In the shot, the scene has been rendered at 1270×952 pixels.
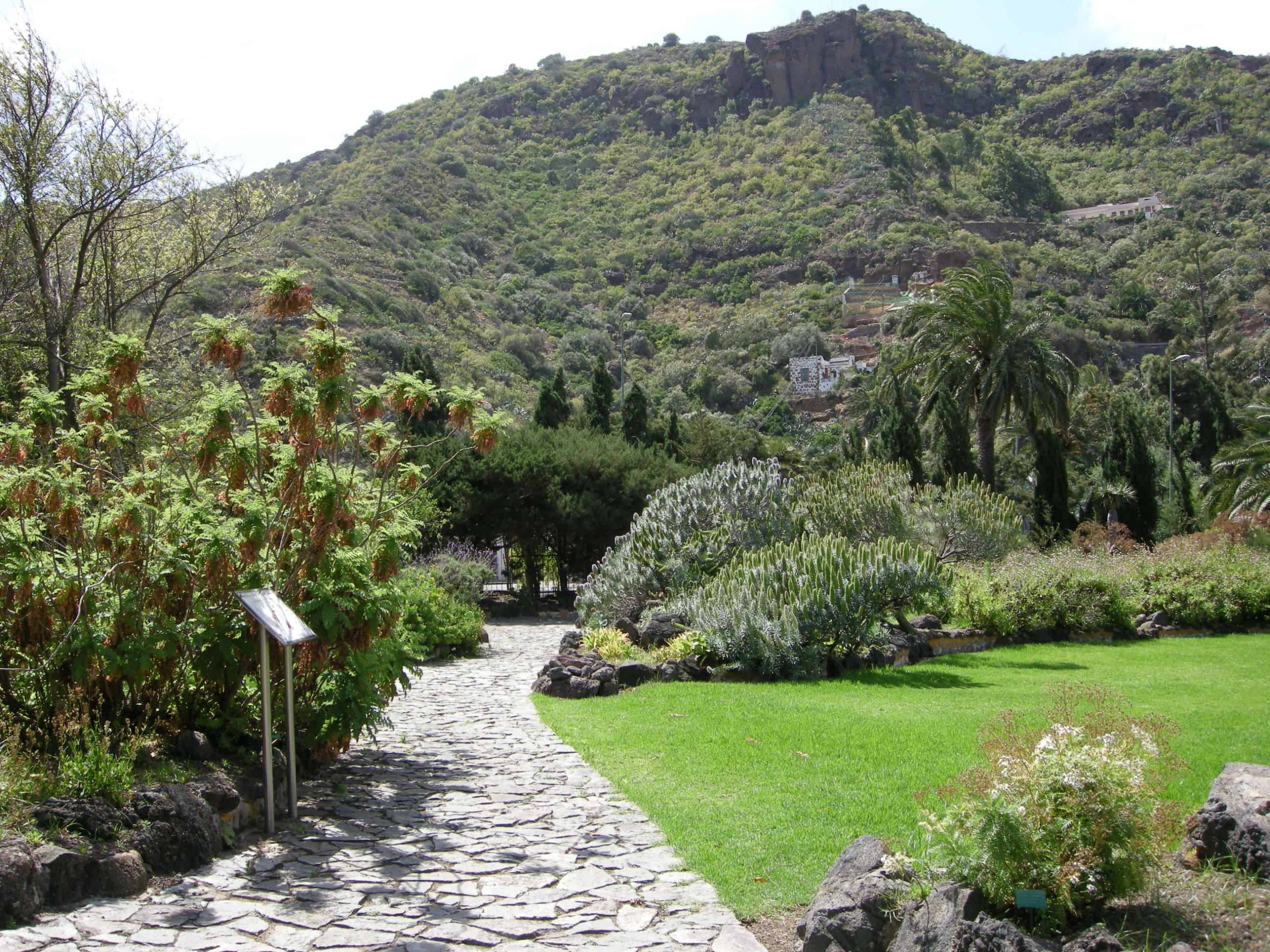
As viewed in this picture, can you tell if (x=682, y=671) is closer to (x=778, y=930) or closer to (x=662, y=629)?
(x=662, y=629)

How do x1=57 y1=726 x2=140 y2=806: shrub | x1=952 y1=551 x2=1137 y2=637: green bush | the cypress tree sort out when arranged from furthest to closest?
the cypress tree < x1=952 y1=551 x2=1137 y2=637: green bush < x1=57 y1=726 x2=140 y2=806: shrub

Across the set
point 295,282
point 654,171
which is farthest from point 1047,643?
point 654,171

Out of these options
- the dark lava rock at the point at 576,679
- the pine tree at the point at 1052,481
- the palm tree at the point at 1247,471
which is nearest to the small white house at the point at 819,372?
the palm tree at the point at 1247,471

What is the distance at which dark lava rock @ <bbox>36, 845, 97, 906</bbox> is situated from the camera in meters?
5.00

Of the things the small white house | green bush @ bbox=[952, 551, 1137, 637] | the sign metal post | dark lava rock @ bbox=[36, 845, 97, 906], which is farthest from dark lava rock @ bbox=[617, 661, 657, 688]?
the small white house

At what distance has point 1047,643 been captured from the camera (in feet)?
59.5

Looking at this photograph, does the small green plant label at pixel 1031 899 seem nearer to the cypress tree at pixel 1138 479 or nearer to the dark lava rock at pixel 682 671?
the dark lava rock at pixel 682 671

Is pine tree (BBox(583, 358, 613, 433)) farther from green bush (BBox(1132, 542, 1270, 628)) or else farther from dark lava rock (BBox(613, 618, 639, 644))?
green bush (BBox(1132, 542, 1270, 628))

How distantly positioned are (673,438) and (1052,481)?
13.5m

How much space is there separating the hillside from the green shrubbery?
3080 cm

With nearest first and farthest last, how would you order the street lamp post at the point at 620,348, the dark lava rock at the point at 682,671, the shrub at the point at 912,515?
the dark lava rock at the point at 682,671 → the shrub at the point at 912,515 → the street lamp post at the point at 620,348

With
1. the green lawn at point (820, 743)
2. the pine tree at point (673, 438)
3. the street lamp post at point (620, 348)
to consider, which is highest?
the street lamp post at point (620, 348)

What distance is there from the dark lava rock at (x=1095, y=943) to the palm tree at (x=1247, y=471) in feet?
97.8

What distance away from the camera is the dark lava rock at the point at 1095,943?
3.44m
